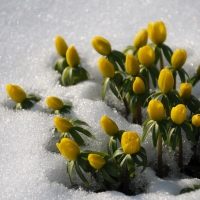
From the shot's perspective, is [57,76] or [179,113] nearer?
[179,113]

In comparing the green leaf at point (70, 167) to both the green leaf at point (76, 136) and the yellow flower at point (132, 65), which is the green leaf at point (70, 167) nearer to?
the green leaf at point (76, 136)

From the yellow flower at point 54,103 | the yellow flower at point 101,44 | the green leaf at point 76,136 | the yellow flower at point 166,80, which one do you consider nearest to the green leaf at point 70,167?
the green leaf at point 76,136

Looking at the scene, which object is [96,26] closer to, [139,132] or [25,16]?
[25,16]

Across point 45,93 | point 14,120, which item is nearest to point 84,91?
point 45,93

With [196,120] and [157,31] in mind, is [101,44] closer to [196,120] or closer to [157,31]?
[157,31]

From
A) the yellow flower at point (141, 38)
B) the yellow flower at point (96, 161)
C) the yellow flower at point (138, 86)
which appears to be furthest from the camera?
the yellow flower at point (141, 38)

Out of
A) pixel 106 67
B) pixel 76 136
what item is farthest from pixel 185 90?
pixel 76 136

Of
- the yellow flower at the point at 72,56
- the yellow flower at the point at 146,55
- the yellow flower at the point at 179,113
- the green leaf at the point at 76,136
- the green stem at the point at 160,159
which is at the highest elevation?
the yellow flower at the point at 146,55
